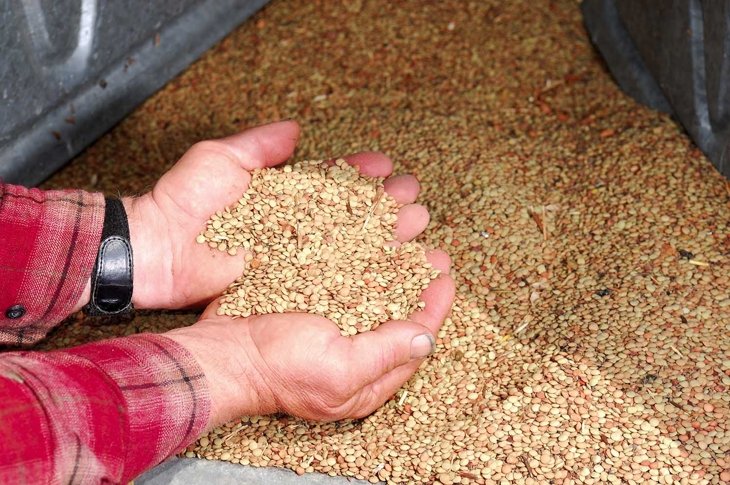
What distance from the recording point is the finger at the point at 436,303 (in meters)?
2.26

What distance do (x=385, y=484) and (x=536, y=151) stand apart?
4.44 feet

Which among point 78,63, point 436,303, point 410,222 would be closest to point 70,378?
point 436,303

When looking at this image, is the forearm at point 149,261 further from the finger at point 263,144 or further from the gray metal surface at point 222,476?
the gray metal surface at point 222,476

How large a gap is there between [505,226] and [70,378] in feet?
4.41

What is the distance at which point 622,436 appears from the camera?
2148 mm

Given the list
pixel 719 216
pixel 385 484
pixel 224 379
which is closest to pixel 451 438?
pixel 385 484

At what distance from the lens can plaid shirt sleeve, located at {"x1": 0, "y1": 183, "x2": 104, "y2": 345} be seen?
233 centimetres

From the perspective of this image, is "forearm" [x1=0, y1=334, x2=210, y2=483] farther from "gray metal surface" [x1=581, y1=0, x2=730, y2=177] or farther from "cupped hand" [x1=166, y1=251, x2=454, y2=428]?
"gray metal surface" [x1=581, y1=0, x2=730, y2=177]

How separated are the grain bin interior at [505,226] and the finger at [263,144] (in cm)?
47

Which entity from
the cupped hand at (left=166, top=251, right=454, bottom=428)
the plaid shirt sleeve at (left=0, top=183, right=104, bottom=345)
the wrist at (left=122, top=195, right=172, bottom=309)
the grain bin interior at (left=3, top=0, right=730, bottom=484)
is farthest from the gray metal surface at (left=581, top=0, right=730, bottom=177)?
the plaid shirt sleeve at (left=0, top=183, right=104, bottom=345)

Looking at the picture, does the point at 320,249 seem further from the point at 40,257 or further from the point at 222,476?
the point at 40,257

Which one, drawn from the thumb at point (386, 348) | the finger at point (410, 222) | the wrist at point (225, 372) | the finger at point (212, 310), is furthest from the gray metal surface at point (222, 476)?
the finger at point (410, 222)

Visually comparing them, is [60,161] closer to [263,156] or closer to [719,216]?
[263,156]

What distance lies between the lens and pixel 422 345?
6.99ft
